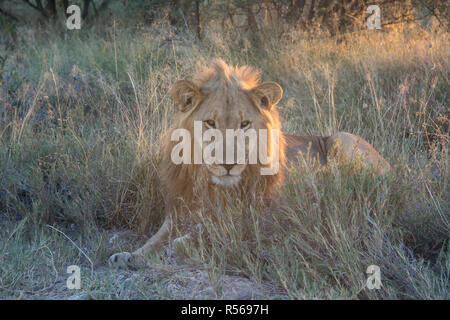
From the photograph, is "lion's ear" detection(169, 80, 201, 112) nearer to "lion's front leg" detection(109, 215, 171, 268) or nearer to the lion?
the lion

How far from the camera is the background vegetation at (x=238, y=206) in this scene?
119 inches

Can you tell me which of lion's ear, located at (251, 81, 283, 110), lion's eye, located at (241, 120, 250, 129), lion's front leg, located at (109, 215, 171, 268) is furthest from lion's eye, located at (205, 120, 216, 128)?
lion's front leg, located at (109, 215, 171, 268)

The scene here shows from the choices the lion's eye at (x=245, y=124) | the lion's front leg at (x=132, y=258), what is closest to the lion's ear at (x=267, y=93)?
the lion's eye at (x=245, y=124)

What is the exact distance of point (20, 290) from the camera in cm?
309

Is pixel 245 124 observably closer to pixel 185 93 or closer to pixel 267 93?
pixel 267 93

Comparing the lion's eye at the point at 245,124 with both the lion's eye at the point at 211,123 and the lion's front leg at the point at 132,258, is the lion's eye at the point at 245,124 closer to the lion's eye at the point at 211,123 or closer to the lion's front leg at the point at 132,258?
the lion's eye at the point at 211,123

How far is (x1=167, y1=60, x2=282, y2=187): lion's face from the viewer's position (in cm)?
337

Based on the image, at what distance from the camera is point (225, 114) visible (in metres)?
3.41

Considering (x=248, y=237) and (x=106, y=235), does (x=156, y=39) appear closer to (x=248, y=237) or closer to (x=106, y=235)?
(x=106, y=235)

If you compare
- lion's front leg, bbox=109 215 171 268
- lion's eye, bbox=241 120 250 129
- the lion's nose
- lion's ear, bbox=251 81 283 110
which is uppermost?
lion's ear, bbox=251 81 283 110

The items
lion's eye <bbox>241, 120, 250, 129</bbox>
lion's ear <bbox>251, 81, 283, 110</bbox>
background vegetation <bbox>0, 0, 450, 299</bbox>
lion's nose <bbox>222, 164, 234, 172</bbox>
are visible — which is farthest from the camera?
lion's ear <bbox>251, 81, 283, 110</bbox>

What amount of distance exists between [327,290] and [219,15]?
286 inches

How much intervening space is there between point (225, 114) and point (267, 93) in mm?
411
